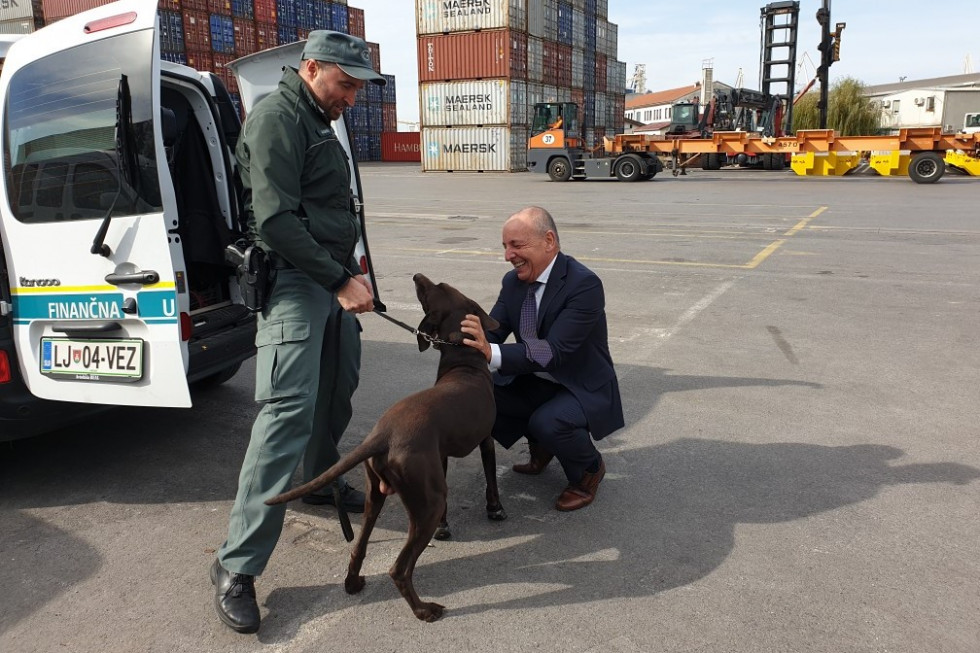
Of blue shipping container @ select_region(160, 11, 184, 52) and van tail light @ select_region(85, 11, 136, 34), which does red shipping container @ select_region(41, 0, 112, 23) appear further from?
van tail light @ select_region(85, 11, 136, 34)

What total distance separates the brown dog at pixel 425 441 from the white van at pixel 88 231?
948 millimetres

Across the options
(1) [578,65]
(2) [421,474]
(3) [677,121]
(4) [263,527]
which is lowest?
(4) [263,527]

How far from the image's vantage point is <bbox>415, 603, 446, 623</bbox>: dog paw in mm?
2414

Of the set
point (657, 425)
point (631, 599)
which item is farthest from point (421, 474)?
point (657, 425)

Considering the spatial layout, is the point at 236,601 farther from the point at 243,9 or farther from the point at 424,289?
the point at 243,9

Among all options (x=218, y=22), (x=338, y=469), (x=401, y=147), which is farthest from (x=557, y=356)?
(x=401, y=147)

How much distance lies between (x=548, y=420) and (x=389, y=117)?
56128mm

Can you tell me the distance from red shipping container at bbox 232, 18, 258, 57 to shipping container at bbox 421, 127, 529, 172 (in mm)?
10677

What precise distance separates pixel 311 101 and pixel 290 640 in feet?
6.17

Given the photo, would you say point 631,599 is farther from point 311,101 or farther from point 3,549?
point 3,549

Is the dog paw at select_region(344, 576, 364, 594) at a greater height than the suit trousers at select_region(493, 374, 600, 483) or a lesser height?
lesser

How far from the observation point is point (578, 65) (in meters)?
42.4

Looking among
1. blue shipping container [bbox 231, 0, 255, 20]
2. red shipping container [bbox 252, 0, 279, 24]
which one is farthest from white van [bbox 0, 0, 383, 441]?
red shipping container [bbox 252, 0, 279, 24]

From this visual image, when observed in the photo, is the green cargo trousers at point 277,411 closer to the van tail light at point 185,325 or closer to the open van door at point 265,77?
the van tail light at point 185,325
